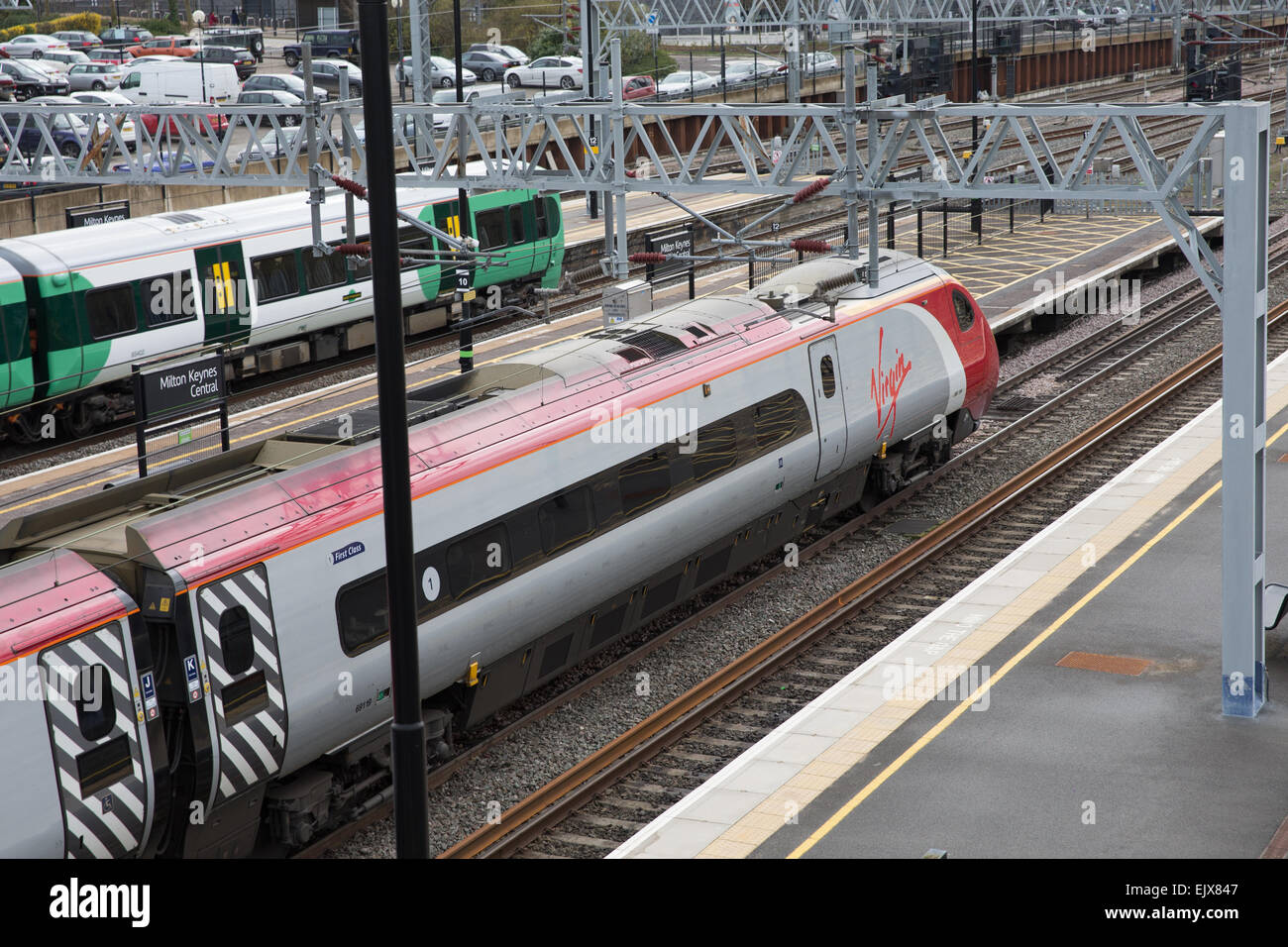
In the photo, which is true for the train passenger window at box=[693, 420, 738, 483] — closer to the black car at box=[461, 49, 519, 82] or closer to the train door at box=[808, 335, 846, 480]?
the train door at box=[808, 335, 846, 480]

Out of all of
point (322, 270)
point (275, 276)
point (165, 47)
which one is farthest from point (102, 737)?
point (165, 47)

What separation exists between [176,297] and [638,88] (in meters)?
35.0

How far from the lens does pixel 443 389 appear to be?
15.1 m

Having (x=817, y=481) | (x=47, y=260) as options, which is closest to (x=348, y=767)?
(x=817, y=481)

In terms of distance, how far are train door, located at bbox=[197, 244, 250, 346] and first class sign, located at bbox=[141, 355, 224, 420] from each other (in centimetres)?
957

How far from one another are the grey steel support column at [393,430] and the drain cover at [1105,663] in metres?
9.01

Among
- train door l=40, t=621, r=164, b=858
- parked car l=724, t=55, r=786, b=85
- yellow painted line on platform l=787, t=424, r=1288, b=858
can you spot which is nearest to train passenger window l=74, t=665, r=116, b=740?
train door l=40, t=621, r=164, b=858

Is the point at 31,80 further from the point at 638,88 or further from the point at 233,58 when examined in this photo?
the point at 638,88

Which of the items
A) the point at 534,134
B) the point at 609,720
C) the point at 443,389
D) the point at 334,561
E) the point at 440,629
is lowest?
the point at 609,720

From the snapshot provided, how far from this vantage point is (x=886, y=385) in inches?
766

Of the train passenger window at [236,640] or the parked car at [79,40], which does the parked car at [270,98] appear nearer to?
the parked car at [79,40]

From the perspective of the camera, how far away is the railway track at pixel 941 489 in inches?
547
